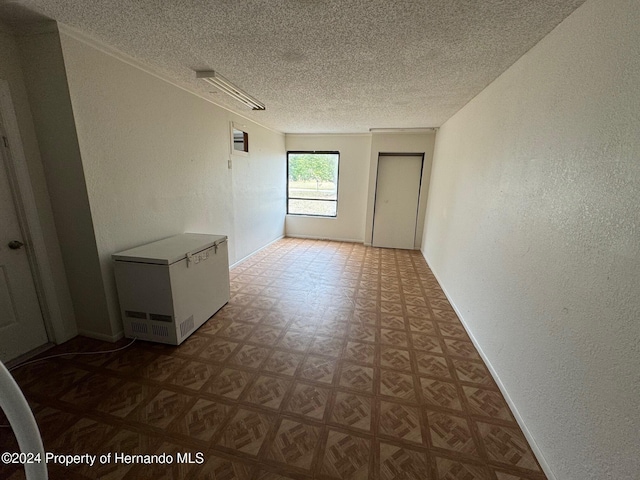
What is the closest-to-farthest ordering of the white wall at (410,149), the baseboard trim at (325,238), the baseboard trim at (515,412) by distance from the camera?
1. the baseboard trim at (515,412)
2. the white wall at (410,149)
3. the baseboard trim at (325,238)

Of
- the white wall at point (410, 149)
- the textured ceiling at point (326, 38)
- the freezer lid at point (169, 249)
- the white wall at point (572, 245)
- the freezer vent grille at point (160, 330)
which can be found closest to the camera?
the white wall at point (572, 245)

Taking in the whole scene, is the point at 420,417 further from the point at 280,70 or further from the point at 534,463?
the point at 280,70

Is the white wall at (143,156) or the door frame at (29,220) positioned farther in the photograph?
the white wall at (143,156)

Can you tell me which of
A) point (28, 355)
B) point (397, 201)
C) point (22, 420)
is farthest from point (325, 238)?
point (22, 420)

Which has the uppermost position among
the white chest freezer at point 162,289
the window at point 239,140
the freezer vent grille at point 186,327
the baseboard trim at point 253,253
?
the window at point 239,140

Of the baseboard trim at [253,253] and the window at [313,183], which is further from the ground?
the window at [313,183]

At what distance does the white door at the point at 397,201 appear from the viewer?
5.48m

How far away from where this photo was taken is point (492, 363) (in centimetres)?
201

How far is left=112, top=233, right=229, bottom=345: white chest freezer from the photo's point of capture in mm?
2121

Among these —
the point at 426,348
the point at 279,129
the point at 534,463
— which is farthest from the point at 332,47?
the point at 279,129

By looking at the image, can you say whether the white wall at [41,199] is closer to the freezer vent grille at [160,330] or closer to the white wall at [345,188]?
the freezer vent grille at [160,330]

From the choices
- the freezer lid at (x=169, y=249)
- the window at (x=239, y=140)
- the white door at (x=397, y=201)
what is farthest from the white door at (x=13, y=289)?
the white door at (x=397, y=201)

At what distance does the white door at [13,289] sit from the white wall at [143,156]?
0.52 meters

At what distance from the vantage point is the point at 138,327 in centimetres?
228
